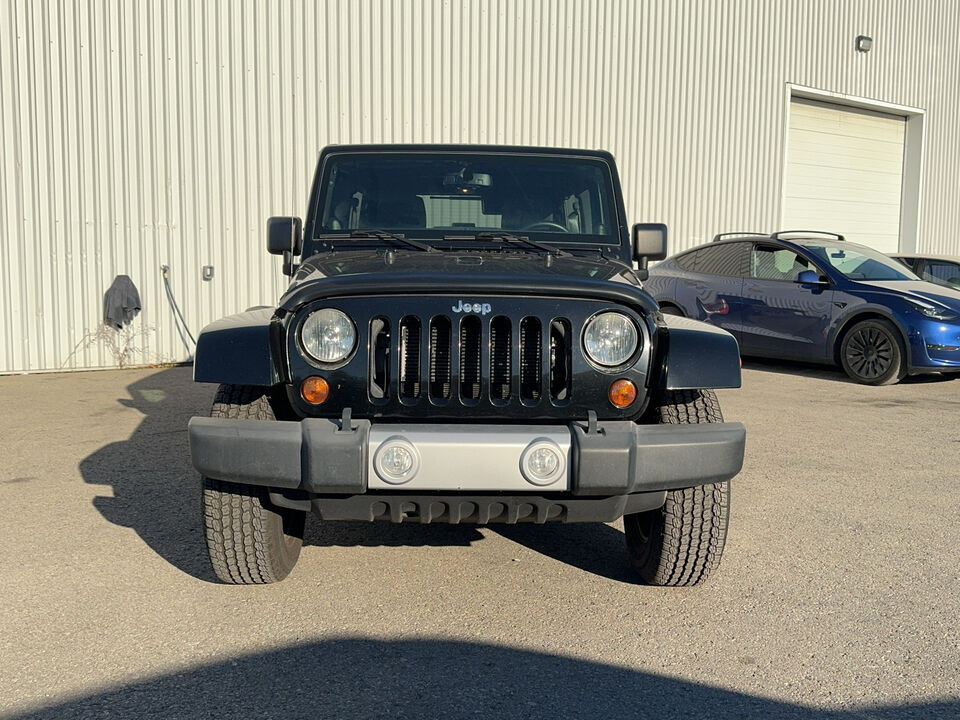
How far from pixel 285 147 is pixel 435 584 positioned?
7.92 meters

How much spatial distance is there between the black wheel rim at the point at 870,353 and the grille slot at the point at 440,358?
7.15 meters

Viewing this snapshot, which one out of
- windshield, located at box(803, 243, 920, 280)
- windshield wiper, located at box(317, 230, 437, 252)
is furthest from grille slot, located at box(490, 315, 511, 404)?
windshield, located at box(803, 243, 920, 280)

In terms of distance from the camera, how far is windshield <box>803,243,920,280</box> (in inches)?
382

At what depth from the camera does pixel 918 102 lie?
57.7ft

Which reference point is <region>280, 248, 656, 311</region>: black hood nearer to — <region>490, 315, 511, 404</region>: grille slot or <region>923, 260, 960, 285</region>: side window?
<region>490, 315, 511, 404</region>: grille slot

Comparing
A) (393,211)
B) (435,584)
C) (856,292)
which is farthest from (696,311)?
(435,584)

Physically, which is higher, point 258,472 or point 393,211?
point 393,211

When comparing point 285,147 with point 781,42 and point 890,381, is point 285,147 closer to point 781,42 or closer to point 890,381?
point 890,381

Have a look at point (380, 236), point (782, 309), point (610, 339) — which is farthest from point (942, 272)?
point (610, 339)

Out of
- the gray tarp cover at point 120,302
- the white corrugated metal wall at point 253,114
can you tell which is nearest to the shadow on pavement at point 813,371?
the white corrugated metal wall at point 253,114

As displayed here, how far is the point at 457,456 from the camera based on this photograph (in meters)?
2.85

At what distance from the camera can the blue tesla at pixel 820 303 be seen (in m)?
8.92

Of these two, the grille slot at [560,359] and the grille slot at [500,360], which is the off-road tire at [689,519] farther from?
the grille slot at [500,360]

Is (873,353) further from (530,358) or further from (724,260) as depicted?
(530,358)
